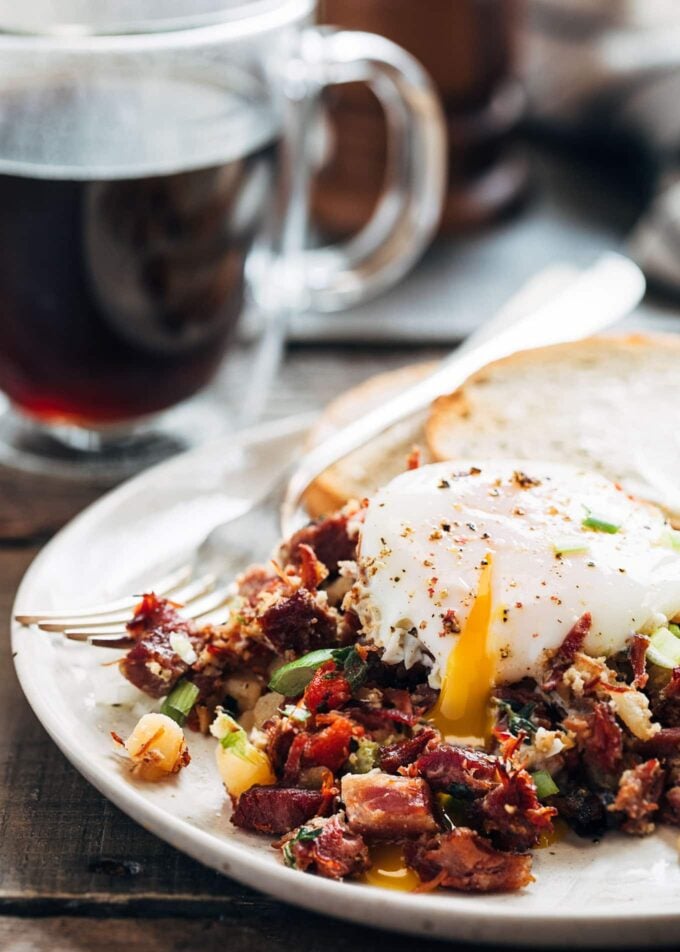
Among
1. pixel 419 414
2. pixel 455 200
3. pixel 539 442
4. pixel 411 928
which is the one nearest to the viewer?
pixel 411 928

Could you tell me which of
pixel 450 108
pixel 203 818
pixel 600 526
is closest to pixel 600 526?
pixel 600 526

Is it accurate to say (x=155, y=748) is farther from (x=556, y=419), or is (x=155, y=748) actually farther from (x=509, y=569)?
(x=556, y=419)

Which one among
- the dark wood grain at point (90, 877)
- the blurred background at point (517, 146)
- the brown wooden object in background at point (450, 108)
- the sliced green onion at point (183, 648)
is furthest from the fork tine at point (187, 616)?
the brown wooden object in background at point (450, 108)

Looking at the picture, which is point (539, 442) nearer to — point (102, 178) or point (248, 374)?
point (102, 178)

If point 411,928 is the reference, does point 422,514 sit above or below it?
above

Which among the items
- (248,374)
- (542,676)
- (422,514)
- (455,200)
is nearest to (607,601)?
(542,676)

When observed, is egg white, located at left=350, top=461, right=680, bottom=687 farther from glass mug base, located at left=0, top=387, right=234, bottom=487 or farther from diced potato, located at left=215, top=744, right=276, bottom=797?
glass mug base, located at left=0, top=387, right=234, bottom=487

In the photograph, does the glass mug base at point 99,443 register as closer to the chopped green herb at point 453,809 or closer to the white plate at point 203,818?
the white plate at point 203,818
